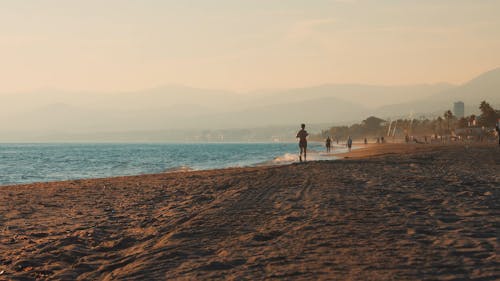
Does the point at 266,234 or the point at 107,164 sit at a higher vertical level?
the point at 266,234

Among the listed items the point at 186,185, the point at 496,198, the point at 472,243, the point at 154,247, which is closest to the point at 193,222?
the point at 154,247

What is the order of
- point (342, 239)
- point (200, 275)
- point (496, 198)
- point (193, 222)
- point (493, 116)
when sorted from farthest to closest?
point (493, 116) < point (496, 198) < point (193, 222) < point (342, 239) < point (200, 275)

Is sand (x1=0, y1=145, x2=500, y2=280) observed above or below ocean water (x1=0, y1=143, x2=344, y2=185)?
above

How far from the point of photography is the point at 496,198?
494 inches

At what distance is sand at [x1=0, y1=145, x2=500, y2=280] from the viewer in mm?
Result: 6660

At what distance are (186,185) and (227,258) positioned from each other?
42.2 ft

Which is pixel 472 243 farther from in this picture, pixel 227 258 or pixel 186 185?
pixel 186 185

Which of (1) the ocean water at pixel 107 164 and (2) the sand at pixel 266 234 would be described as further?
(1) the ocean water at pixel 107 164

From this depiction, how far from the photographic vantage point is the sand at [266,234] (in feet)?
21.9

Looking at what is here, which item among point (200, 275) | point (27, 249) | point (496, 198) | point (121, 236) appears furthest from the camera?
point (496, 198)

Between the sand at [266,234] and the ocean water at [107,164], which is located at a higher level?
the sand at [266,234]

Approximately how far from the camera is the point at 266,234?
8.91 m

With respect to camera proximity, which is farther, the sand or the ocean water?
the ocean water

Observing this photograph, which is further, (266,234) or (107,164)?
(107,164)
